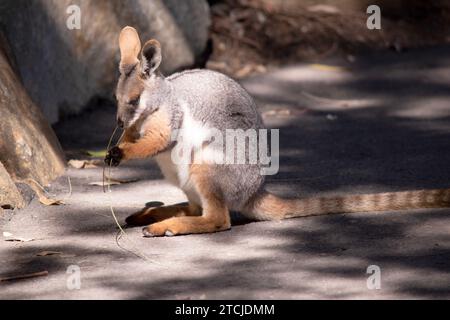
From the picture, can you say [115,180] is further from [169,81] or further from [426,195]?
[426,195]

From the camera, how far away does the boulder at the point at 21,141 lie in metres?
6.53

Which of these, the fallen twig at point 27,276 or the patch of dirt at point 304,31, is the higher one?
→ the patch of dirt at point 304,31

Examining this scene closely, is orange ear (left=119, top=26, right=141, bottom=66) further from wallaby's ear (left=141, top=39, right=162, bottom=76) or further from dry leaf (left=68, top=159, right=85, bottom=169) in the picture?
dry leaf (left=68, top=159, right=85, bottom=169)

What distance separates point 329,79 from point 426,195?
4.54m

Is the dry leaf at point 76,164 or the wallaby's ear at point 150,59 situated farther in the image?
the dry leaf at point 76,164

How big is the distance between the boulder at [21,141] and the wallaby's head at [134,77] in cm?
101

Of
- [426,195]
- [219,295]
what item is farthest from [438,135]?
[219,295]

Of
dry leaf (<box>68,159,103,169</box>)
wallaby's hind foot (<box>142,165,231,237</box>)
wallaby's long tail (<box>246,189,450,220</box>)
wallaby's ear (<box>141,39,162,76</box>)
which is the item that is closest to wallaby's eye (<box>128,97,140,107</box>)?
wallaby's ear (<box>141,39,162,76</box>)

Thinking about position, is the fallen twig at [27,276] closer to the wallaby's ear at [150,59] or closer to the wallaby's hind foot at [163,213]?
the wallaby's hind foot at [163,213]

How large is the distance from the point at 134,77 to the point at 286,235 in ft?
4.10

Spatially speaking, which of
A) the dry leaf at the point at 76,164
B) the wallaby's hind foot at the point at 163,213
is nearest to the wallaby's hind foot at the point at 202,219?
the wallaby's hind foot at the point at 163,213

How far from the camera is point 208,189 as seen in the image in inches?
222

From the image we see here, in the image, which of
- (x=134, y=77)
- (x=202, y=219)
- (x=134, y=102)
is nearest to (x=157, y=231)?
(x=202, y=219)

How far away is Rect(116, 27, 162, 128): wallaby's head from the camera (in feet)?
18.4
